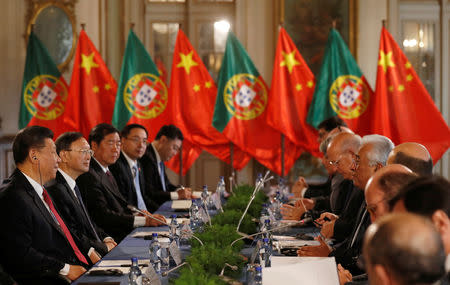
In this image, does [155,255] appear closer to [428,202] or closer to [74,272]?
[74,272]

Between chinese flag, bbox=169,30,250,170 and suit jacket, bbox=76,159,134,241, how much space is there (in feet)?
9.98

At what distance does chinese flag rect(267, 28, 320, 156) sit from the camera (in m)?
7.55

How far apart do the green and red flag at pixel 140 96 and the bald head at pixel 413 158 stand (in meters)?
4.75

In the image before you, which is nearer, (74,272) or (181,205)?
(74,272)

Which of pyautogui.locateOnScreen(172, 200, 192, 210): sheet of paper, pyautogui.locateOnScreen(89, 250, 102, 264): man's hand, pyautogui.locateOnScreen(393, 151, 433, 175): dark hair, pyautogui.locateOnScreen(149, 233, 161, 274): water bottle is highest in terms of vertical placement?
pyautogui.locateOnScreen(393, 151, 433, 175): dark hair

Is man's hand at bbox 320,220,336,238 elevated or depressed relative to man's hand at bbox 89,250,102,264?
elevated

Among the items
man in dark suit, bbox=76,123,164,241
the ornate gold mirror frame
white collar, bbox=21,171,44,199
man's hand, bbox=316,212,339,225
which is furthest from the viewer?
the ornate gold mirror frame

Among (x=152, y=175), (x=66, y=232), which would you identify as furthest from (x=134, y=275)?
(x=152, y=175)

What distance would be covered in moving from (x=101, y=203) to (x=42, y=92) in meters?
3.42

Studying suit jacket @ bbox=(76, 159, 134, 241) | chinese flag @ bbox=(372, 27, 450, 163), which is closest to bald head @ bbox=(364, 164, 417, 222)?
suit jacket @ bbox=(76, 159, 134, 241)

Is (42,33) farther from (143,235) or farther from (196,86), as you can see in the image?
A: (143,235)

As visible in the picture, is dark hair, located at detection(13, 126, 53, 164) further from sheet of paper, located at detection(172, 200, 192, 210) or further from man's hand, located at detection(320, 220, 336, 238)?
sheet of paper, located at detection(172, 200, 192, 210)

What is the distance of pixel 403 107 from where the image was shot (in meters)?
7.46

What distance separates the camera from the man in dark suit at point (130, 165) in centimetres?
554
